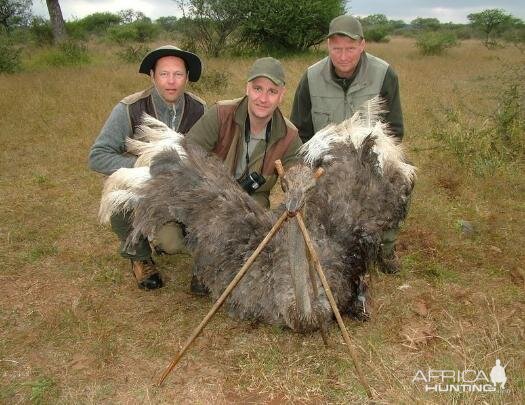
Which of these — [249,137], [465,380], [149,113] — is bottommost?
[465,380]

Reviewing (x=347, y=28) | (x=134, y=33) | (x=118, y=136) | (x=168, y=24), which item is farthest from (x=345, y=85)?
(x=168, y=24)

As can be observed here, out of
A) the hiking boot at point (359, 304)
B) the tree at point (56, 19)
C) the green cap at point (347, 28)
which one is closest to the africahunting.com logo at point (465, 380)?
the hiking boot at point (359, 304)

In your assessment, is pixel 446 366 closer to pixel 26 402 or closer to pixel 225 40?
pixel 26 402

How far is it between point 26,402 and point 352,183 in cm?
282

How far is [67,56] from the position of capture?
51.5ft

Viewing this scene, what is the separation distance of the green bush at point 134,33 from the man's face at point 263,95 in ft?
62.3

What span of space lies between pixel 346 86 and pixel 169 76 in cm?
176

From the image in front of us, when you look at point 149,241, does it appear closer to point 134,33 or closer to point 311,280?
point 311,280

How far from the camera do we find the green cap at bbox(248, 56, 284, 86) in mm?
3998

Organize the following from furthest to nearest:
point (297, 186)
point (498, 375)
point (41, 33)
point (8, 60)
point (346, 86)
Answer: point (41, 33)
point (8, 60)
point (346, 86)
point (498, 375)
point (297, 186)

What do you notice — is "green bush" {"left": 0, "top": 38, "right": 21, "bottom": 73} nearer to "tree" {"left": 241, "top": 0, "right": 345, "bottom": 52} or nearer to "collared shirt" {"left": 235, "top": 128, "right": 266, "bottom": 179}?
"tree" {"left": 241, "top": 0, "right": 345, "bottom": 52}

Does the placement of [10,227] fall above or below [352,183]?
below

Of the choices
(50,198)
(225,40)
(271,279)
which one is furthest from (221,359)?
(225,40)

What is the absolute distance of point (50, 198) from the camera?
638cm
